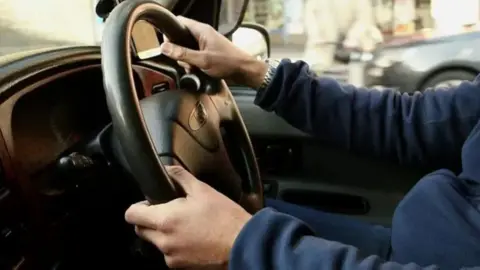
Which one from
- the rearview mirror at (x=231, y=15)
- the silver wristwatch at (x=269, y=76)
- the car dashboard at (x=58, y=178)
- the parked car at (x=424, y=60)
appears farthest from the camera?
the parked car at (x=424, y=60)

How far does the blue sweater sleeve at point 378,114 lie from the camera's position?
105cm

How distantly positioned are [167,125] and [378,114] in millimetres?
445

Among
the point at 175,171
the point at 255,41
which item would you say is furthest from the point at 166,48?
the point at 255,41

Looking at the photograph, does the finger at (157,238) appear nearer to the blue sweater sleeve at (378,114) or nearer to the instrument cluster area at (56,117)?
the instrument cluster area at (56,117)

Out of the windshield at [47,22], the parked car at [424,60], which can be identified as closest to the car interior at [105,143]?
the windshield at [47,22]

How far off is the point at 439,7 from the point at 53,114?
4.68 feet

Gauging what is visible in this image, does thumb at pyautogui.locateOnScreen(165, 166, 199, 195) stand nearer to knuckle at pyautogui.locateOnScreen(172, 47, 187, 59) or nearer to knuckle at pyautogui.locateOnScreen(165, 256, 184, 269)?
knuckle at pyautogui.locateOnScreen(165, 256, 184, 269)

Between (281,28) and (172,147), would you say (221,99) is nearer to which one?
(172,147)

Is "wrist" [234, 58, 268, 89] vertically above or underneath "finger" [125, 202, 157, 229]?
above

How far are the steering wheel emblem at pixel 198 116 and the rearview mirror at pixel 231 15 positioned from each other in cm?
39

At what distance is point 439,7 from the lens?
1.96 metres

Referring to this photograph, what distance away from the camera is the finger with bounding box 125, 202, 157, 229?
65 centimetres

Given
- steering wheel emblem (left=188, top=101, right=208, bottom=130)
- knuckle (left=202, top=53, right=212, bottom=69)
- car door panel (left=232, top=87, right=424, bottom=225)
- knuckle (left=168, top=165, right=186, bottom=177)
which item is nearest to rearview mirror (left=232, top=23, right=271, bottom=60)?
car door panel (left=232, top=87, right=424, bottom=225)

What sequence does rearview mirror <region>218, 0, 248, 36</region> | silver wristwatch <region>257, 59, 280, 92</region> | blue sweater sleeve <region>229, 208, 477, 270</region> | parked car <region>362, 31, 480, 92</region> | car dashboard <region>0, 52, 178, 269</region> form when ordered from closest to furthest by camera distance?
blue sweater sleeve <region>229, 208, 477, 270</region> → car dashboard <region>0, 52, 178, 269</region> → silver wristwatch <region>257, 59, 280, 92</region> → rearview mirror <region>218, 0, 248, 36</region> → parked car <region>362, 31, 480, 92</region>
